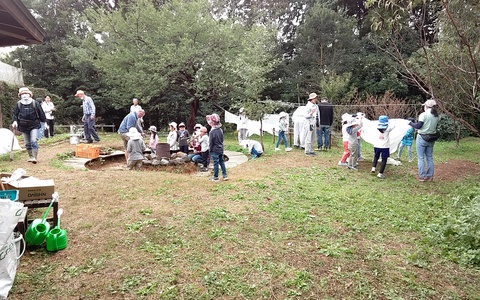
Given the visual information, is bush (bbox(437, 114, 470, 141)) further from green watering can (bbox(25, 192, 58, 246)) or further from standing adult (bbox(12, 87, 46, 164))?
green watering can (bbox(25, 192, 58, 246))

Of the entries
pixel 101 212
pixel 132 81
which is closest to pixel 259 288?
pixel 101 212

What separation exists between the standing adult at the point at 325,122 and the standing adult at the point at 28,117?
25.0ft

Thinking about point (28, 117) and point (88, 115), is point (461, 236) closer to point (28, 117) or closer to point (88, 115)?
point (28, 117)

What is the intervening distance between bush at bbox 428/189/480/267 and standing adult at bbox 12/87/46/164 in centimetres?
746

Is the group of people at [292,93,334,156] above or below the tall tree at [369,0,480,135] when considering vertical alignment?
below

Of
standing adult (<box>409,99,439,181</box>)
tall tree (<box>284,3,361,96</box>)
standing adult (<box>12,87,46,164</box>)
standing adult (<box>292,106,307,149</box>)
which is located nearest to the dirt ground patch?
standing adult (<box>409,99,439,181</box>)

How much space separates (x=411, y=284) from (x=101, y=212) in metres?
3.75

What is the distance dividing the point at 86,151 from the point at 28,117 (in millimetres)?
2041

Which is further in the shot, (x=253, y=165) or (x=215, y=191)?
(x=253, y=165)

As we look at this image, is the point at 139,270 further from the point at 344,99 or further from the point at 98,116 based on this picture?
the point at 98,116

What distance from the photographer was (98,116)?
19.0 metres

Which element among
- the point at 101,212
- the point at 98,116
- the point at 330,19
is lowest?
the point at 101,212

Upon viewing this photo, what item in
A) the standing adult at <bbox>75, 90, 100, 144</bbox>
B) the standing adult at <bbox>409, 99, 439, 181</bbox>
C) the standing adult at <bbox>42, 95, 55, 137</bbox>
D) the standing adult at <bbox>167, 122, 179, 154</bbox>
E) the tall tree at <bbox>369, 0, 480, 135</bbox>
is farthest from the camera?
the standing adult at <bbox>42, 95, 55, 137</bbox>

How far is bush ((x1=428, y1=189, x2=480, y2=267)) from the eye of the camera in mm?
3135
